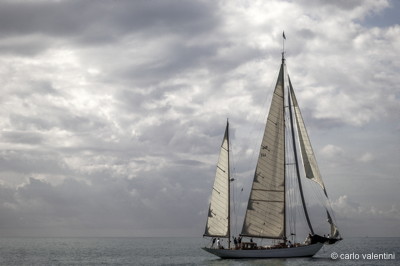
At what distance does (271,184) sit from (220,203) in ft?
24.7

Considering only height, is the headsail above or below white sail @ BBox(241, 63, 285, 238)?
below

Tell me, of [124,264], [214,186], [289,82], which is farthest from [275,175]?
[124,264]

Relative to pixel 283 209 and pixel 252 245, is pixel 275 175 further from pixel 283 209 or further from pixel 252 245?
pixel 252 245

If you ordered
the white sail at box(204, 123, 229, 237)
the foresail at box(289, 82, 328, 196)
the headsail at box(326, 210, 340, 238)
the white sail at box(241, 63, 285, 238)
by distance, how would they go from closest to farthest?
the foresail at box(289, 82, 328, 196), the white sail at box(241, 63, 285, 238), the headsail at box(326, 210, 340, 238), the white sail at box(204, 123, 229, 237)

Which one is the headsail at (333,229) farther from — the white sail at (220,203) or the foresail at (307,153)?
the white sail at (220,203)

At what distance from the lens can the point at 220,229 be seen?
68625 millimetres

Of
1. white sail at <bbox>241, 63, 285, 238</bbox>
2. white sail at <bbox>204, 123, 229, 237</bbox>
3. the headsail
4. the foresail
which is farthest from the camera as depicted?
white sail at <bbox>204, 123, 229, 237</bbox>

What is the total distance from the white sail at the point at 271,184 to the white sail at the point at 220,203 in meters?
3.16

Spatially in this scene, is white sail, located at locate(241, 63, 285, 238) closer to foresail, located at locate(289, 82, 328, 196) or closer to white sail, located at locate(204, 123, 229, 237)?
foresail, located at locate(289, 82, 328, 196)

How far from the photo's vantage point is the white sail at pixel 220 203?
2699 inches

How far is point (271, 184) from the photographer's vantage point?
219ft

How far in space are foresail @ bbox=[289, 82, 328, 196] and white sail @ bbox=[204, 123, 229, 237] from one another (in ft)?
34.9

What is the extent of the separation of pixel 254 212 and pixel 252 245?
Answer: 439 cm

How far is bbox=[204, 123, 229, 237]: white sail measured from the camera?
225 feet
